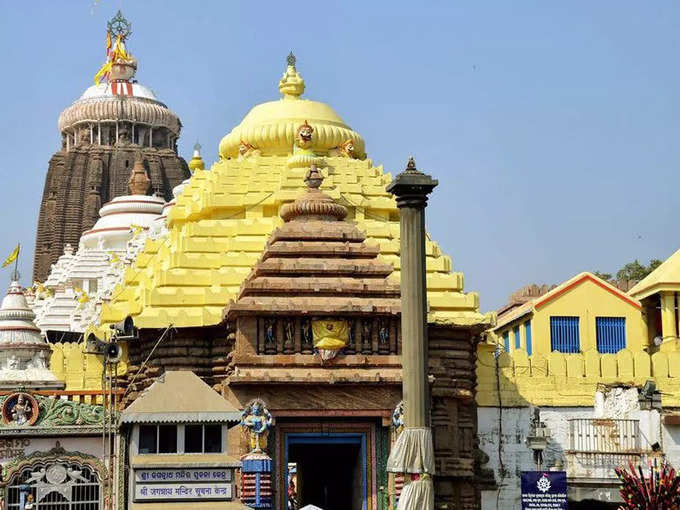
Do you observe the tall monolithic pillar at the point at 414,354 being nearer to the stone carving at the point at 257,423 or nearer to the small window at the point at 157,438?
the small window at the point at 157,438

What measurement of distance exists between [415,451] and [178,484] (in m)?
4.89

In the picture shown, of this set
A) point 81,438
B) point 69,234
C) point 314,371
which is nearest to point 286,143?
point 314,371

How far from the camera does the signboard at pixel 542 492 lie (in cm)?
3662

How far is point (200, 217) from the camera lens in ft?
149

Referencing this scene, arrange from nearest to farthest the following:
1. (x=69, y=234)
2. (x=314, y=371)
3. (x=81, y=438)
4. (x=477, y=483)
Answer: (x=81, y=438) → (x=314, y=371) → (x=477, y=483) → (x=69, y=234)

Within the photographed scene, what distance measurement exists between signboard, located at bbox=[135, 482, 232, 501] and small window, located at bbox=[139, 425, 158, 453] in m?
0.93

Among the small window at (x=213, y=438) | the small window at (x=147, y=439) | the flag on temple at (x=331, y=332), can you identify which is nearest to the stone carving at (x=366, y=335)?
the flag on temple at (x=331, y=332)

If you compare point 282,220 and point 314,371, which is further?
point 282,220

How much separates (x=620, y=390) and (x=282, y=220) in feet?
30.0

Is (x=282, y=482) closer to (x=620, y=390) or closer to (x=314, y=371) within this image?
(x=314, y=371)

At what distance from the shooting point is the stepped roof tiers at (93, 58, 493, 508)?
125 feet

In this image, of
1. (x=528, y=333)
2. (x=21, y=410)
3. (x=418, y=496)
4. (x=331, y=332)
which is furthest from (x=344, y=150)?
(x=418, y=496)

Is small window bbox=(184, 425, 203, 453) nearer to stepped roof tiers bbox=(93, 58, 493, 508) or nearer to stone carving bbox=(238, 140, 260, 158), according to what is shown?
stepped roof tiers bbox=(93, 58, 493, 508)

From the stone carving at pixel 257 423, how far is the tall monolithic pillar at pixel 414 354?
888 centimetres
